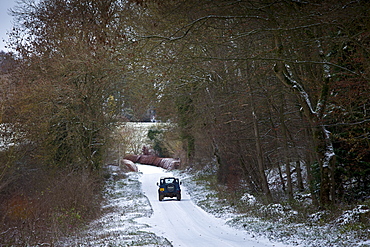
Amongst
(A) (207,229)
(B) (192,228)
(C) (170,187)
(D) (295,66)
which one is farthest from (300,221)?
(C) (170,187)

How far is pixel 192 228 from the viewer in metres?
14.7

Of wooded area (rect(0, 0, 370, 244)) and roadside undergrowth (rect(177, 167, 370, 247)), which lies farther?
roadside undergrowth (rect(177, 167, 370, 247))

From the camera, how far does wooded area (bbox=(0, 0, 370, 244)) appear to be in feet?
34.6

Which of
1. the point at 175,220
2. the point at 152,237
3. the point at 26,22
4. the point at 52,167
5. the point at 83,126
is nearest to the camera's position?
the point at 152,237

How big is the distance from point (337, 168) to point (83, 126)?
54.7 ft

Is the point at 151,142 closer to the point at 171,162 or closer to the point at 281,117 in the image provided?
the point at 171,162

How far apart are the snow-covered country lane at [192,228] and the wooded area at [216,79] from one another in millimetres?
3475

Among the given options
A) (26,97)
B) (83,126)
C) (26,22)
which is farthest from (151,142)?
(26,97)

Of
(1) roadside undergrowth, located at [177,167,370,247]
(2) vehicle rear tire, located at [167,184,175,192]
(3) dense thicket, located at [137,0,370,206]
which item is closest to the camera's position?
(3) dense thicket, located at [137,0,370,206]

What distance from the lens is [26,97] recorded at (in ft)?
49.0

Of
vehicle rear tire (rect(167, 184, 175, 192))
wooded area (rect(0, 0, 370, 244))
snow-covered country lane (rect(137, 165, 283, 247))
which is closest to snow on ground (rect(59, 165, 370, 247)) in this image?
snow-covered country lane (rect(137, 165, 283, 247))

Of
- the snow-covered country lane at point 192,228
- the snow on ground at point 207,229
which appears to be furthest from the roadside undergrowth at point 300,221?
the snow-covered country lane at point 192,228

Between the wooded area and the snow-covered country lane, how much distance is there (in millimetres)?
3475

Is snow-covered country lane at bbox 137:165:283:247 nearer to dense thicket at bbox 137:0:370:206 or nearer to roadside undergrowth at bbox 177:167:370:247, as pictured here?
roadside undergrowth at bbox 177:167:370:247
